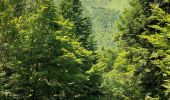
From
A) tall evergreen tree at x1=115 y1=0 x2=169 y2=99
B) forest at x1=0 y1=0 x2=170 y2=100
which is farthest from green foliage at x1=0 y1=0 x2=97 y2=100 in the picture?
tall evergreen tree at x1=115 y1=0 x2=169 y2=99

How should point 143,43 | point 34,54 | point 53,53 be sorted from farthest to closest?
point 53,53 < point 143,43 < point 34,54

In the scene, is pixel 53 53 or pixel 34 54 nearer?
pixel 34 54

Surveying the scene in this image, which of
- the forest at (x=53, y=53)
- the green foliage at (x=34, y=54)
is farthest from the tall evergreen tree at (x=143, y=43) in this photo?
the green foliage at (x=34, y=54)

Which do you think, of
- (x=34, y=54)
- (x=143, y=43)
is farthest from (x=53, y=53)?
(x=143, y=43)

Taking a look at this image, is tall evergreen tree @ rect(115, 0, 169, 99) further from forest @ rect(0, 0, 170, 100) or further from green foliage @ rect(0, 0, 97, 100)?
green foliage @ rect(0, 0, 97, 100)

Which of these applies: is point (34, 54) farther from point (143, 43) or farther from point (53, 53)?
point (143, 43)

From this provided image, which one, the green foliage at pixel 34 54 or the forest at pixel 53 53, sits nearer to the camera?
the green foliage at pixel 34 54

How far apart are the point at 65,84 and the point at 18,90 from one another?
4.45 metres

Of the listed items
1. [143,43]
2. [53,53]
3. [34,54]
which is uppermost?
[143,43]

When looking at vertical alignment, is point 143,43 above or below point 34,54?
above

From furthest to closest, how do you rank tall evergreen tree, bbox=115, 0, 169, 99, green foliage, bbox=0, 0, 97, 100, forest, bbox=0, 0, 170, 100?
tall evergreen tree, bbox=115, 0, 169, 99 < forest, bbox=0, 0, 170, 100 < green foliage, bbox=0, 0, 97, 100

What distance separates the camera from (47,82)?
27484 mm

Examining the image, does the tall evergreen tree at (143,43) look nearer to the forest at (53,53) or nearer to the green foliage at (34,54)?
the forest at (53,53)

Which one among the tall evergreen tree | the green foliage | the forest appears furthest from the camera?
the tall evergreen tree
